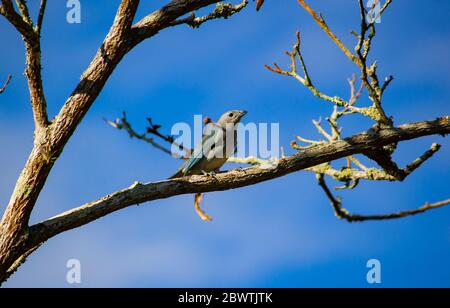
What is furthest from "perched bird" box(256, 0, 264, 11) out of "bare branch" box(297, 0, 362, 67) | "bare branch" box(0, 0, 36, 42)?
"bare branch" box(0, 0, 36, 42)

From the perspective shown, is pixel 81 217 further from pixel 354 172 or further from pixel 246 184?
pixel 354 172

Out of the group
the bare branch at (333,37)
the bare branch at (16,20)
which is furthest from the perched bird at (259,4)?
the bare branch at (16,20)

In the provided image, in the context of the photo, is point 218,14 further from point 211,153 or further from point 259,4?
point 211,153

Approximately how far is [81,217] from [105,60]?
69.3 inches

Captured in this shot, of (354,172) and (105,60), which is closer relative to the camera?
(105,60)

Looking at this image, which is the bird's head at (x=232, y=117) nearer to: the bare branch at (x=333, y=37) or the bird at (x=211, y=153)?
the bird at (x=211, y=153)

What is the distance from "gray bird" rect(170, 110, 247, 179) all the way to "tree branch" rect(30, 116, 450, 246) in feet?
2.07

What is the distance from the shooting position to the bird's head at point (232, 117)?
7.87m

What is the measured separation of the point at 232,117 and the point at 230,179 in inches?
74.6

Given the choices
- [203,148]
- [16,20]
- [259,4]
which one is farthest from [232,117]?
[16,20]

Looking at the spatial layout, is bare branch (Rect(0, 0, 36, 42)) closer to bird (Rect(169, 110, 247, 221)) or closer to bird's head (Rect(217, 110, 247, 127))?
bird (Rect(169, 110, 247, 221))

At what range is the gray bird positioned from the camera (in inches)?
274

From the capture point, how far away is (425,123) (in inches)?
248

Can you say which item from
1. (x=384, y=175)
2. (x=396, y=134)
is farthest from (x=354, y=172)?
(x=396, y=134)
